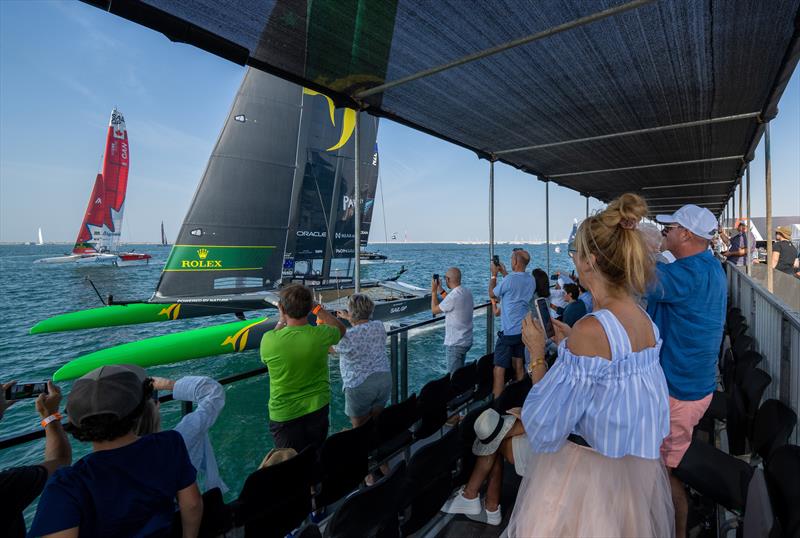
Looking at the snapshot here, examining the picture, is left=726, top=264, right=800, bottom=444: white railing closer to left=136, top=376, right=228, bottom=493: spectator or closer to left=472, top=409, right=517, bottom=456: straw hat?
left=472, top=409, right=517, bottom=456: straw hat

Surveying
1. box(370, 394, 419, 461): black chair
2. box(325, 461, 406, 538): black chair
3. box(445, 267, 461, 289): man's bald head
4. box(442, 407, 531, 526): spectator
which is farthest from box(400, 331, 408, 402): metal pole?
box(325, 461, 406, 538): black chair

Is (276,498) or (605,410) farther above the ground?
(605,410)

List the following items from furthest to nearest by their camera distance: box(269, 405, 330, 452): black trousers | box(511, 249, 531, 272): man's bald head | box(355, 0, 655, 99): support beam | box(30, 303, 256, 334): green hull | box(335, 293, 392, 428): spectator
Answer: box(30, 303, 256, 334): green hull, box(511, 249, 531, 272): man's bald head, box(335, 293, 392, 428): spectator, box(269, 405, 330, 452): black trousers, box(355, 0, 655, 99): support beam

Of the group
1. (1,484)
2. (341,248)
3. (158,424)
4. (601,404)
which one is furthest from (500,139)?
(341,248)

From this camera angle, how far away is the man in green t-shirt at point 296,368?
7.86ft

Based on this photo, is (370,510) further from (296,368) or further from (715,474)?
(715,474)

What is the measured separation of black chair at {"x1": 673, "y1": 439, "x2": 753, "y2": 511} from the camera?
1.65 m

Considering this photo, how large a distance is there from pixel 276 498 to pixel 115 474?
30.4 inches

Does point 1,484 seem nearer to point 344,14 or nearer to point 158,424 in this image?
point 158,424

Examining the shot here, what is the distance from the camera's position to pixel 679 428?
1.84 metres

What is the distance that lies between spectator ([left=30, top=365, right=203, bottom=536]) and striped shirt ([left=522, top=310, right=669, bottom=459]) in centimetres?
117

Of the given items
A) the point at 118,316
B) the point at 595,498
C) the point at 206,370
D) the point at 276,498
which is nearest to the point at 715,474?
the point at 595,498

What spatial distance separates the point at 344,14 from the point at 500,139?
2.75 metres

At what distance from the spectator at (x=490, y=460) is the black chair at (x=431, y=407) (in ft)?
1.91
